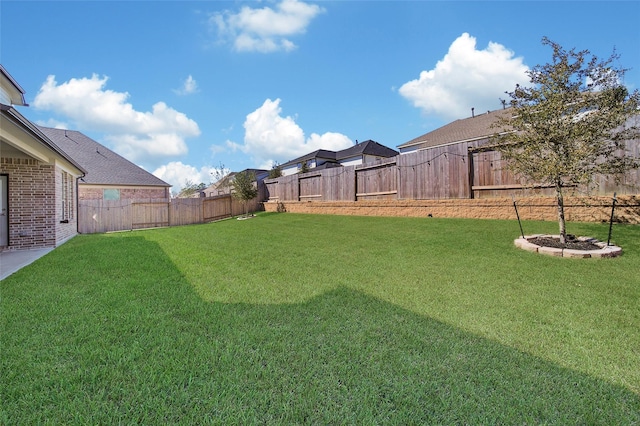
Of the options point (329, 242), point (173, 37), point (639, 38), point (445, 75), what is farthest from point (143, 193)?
point (639, 38)

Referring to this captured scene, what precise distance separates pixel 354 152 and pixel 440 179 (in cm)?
1982

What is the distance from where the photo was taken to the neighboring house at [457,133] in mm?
17469

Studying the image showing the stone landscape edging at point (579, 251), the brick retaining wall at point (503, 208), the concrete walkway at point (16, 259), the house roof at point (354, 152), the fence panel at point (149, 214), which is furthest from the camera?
the house roof at point (354, 152)

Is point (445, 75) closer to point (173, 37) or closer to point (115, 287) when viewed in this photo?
point (173, 37)

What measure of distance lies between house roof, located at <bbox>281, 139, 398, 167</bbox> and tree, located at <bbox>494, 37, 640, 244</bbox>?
22391 mm

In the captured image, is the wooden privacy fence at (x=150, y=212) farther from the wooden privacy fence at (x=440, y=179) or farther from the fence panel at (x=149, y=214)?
the wooden privacy fence at (x=440, y=179)

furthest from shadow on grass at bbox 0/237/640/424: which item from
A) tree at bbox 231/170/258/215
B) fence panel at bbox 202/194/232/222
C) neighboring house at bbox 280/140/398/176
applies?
neighboring house at bbox 280/140/398/176

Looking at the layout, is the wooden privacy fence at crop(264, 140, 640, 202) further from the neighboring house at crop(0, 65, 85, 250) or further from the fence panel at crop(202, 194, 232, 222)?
the neighboring house at crop(0, 65, 85, 250)

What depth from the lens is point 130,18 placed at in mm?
8227

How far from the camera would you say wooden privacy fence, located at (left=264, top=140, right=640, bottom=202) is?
7.98 metres

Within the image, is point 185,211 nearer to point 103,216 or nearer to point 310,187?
point 103,216

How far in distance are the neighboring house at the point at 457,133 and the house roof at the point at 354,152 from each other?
5916mm

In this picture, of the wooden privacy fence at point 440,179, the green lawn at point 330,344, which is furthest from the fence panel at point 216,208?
A: the green lawn at point 330,344

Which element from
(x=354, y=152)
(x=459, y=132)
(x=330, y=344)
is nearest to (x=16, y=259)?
(x=330, y=344)
